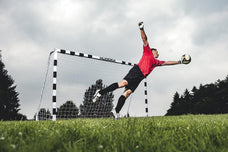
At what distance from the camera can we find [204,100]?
149 feet

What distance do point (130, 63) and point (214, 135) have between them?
7.40m

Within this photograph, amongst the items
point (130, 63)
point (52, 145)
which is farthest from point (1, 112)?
point (52, 145)

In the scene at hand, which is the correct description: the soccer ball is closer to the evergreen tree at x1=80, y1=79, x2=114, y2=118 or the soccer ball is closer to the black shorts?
the black shorts

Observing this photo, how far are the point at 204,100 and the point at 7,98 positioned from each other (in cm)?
3871

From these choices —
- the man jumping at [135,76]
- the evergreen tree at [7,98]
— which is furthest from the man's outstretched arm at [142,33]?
the evergreen tree at [7,98]

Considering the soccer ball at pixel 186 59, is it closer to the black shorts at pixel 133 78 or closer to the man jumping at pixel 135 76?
the man jumping at pixel 135 76

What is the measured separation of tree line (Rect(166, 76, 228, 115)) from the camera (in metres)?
43.7

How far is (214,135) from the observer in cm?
223

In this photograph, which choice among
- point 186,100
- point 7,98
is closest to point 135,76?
point 7,98

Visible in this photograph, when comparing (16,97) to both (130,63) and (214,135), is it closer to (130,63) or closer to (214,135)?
(130,63)

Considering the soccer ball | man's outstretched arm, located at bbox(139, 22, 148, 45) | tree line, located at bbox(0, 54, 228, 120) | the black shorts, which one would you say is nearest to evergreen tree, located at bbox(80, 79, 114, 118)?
the black shorts

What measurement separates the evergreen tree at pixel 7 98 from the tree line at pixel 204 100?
35543 mm

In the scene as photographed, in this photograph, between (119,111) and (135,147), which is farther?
(119,111)

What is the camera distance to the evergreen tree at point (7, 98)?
32156 mm
